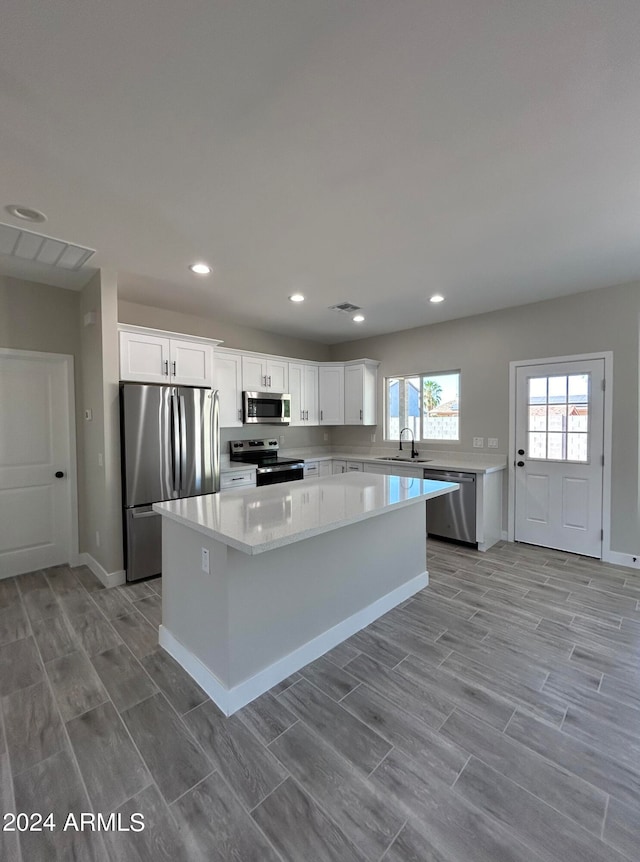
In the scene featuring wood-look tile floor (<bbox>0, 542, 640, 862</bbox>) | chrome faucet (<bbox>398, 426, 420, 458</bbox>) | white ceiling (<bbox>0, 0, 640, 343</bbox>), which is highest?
white ceiling (<bbox>0, 0, 640, 343</bbox>)

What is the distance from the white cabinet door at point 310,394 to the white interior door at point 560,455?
2.75m

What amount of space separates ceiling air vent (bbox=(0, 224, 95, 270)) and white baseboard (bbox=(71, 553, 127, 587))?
8.58 ft

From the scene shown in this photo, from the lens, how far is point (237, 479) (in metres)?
4.20

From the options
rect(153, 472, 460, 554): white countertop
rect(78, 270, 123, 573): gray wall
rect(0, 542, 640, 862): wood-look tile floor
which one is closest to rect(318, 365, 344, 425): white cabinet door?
rect(153, 472, 460, 554): white countertop

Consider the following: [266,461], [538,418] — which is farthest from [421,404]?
[266,461]

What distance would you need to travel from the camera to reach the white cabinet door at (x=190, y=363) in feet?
12.2

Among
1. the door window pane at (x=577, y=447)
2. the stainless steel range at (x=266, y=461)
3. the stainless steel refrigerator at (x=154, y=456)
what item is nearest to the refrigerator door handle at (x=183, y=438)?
the stainless steel refrigerator at (x=154, y=456)

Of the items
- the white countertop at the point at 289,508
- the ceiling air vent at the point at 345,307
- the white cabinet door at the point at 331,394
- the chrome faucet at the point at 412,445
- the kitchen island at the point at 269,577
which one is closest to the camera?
the white countertop at the point at 289,508

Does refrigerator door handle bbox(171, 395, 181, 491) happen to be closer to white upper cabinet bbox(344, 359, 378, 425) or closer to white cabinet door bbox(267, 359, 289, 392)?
white cabinet door bbox(267, 359, 289, 392)

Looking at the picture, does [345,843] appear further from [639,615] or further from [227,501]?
[639,615]

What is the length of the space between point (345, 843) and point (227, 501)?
1.59 meters

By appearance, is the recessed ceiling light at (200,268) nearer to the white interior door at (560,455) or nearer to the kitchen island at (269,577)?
the kitchen island at (269,577)

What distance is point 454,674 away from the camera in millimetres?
2111

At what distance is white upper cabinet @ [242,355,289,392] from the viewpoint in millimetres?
4727
